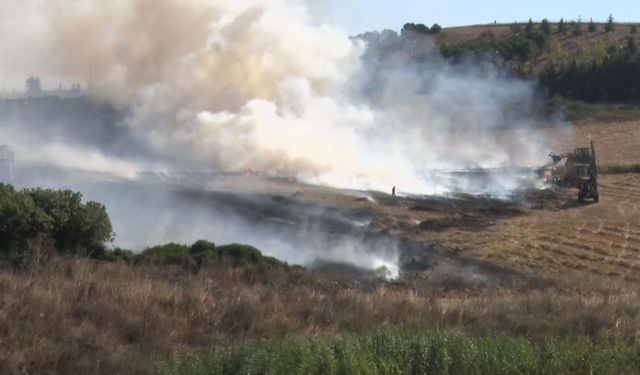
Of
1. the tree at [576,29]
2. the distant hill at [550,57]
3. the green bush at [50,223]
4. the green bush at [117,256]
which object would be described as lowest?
the green bush at [117,256]

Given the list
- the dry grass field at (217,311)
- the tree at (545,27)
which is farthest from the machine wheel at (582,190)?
the tree at (545,27)

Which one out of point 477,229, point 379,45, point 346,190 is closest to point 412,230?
point 477,229

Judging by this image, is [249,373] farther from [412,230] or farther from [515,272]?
[412,230]

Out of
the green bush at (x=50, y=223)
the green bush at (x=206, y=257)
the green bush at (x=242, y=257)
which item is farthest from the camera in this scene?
the green bush at (x=242, y=257)

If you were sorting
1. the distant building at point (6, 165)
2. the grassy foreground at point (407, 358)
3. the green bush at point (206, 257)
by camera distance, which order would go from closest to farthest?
the grassy foreground at point (407, 358)
the green bush at point (206, 257)
the distant building at point (6, 165)

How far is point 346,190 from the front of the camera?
43500mm

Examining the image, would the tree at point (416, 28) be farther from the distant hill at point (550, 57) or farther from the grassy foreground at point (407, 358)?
the grassy foreground at point (407, 358)

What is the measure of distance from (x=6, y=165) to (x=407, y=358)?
4412 centimetres

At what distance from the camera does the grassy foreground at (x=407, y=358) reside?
7.54 m

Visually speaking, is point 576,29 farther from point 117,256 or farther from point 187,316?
point 187,316

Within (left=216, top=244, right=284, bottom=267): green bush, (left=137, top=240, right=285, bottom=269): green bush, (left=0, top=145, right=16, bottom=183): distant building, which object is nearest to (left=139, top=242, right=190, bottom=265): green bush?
(left=137, top=240, right=285, bottom=269): green bush

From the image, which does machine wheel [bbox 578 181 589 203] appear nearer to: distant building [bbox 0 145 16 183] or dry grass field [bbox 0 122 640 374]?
dry grass field [bbox 0 122 640 374]

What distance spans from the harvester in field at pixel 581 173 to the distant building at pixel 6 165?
102 feet

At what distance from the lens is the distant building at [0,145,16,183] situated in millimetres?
44356
